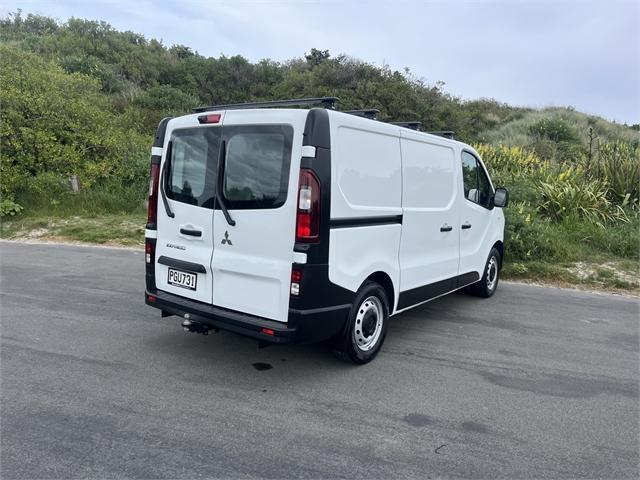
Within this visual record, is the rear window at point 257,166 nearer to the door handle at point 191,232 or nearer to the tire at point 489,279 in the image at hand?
the door handle at point 191,232

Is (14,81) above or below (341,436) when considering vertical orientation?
above

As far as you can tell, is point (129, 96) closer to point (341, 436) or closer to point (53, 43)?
point (53, 43)

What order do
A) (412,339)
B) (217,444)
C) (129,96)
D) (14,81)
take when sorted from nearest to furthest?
(217,444), (412,339), (14,81), (129,96)

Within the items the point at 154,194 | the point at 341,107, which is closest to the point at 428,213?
the point at 154,194

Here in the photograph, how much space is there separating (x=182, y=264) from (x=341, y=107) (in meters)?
A: 18.7

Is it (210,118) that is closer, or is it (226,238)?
(226,238)

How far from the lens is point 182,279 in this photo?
14.6 feet

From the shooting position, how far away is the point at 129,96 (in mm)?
25312

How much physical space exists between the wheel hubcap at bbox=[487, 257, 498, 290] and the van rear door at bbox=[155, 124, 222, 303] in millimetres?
4206

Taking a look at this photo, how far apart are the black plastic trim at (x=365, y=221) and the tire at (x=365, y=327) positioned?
0.53 m

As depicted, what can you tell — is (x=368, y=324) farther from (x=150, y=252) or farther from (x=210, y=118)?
(x=210, y=118)

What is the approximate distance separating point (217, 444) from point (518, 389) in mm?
2433

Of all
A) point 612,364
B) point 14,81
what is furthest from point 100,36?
point 612,364

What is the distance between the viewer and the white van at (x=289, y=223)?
3.80 m
